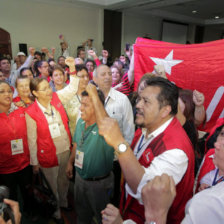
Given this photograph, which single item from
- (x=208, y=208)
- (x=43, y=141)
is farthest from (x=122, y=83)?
(x=208, y=208)

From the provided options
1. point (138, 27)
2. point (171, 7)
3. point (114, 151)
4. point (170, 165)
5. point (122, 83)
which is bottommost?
point (114, 151)

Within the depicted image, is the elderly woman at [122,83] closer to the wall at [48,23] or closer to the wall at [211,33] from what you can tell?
the wall at [48,23]

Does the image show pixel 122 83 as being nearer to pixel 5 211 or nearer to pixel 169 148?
pixel 169 148

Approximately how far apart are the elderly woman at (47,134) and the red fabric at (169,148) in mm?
1041

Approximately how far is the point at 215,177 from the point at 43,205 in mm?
1632

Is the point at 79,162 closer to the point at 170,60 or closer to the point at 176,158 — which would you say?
the point at 176,158

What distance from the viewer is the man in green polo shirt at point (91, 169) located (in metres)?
1.53

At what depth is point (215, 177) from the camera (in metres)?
1.24

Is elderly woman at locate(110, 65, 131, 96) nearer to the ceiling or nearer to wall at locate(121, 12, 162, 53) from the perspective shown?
the ceiling

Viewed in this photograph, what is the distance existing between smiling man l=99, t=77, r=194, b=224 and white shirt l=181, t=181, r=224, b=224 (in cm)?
27

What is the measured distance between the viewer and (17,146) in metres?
1.81

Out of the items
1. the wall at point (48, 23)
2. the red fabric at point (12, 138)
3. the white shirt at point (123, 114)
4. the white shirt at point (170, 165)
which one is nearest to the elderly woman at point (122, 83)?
the white shirt at point (123, 114)

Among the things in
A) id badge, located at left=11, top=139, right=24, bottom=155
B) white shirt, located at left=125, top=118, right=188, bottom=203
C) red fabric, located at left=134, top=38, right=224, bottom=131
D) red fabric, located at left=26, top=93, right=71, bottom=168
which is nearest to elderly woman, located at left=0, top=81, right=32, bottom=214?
id badge, located at left=11, top=139, right=24, bottom=155

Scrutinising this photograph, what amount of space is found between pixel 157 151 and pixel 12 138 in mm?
1411
